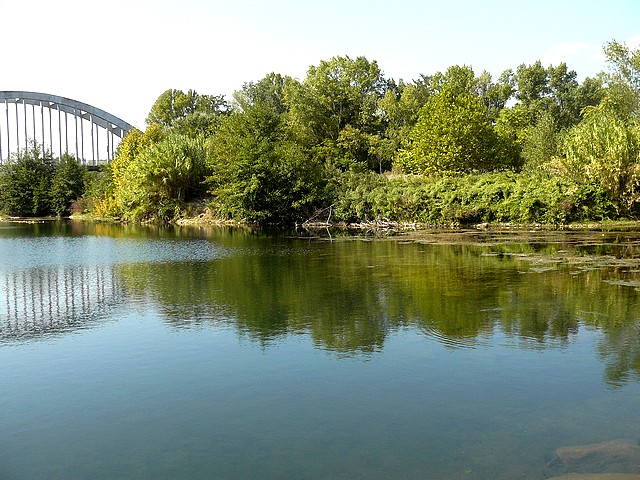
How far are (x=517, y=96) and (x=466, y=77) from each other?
14.5 m

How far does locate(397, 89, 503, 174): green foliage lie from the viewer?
4100 centimetres

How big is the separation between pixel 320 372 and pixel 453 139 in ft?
113

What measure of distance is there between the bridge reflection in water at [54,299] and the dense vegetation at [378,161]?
2161 cm

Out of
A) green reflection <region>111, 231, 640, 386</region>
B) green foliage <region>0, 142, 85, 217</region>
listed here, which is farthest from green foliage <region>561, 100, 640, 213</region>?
green foliage <region>0, 142, 85, 217</region>

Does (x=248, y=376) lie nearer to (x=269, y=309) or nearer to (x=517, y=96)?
(x=269, y=309)

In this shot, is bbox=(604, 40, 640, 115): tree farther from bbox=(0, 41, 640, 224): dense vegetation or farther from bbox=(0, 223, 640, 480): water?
bbox=(0, 223, 640, 480): water

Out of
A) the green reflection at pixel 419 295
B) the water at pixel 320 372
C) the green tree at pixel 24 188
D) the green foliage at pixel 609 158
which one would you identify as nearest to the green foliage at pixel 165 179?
the green tree at pixel 24 188

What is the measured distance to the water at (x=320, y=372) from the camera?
20.0 feet

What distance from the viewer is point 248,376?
28.0 feet

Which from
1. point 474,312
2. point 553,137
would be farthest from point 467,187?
point 474,312

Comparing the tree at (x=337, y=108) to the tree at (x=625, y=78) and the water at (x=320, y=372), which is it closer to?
the tree at (x=625, y=78)

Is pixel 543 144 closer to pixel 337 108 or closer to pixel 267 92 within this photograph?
pixel 337 108

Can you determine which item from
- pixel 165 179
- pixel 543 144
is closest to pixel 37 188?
pixel 165 179

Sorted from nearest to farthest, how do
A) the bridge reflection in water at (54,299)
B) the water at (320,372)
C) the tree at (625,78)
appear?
1. the water at (320,372)
2. the bridge reflection in water at (54,299)
3. the tree at (625,78)
